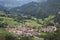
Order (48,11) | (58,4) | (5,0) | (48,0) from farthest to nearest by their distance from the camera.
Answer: (5,0) → (48,0) → (58,4) → (48,11)

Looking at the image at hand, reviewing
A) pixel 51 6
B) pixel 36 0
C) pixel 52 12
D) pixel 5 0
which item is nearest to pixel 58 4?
pixel 51 6

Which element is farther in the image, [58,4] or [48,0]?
[48,0]

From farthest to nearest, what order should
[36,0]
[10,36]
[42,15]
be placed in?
[36,0] < [42,15] < [10,36]

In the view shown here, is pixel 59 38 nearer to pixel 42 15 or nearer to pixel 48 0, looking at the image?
pixel 42 15

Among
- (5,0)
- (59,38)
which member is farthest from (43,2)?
(59,38)

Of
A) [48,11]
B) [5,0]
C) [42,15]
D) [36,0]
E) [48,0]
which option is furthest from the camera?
[5,0]

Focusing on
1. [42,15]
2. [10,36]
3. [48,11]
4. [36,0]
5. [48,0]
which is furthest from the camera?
[36,0]

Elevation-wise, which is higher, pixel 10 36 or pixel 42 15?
pixel 10 36

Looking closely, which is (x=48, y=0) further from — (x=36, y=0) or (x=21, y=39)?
(x=21, y=39)

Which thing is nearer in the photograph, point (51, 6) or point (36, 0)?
point (51, 6)
